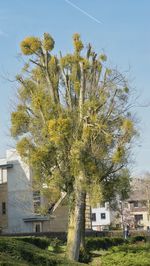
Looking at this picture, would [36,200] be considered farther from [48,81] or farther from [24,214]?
[48,81]

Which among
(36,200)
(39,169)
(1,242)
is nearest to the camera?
(1,242)

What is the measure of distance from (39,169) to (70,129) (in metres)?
2.76

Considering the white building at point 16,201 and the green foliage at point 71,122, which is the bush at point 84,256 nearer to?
the green foliage at point 71,122

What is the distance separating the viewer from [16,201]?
55.4 meters

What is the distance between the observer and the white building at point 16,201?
5456cm

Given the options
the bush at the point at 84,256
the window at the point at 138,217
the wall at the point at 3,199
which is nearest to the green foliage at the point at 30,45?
the bush at the point at 84,256

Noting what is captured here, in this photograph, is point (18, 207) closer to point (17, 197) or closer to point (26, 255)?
point (17, 197)

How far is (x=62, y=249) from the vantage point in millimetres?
27812

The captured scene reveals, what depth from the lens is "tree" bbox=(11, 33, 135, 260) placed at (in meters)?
22.5

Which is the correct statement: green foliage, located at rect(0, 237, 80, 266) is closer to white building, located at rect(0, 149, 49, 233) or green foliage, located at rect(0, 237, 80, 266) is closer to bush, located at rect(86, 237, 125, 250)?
bush, located at rect(86, 237, 125, 250)

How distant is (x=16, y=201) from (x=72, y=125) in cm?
3396

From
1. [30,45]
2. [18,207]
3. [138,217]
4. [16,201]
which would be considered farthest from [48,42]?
[138,217]

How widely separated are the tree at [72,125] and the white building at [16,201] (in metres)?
29.5

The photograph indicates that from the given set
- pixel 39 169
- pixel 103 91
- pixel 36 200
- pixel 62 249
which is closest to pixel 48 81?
pixel 103 91
